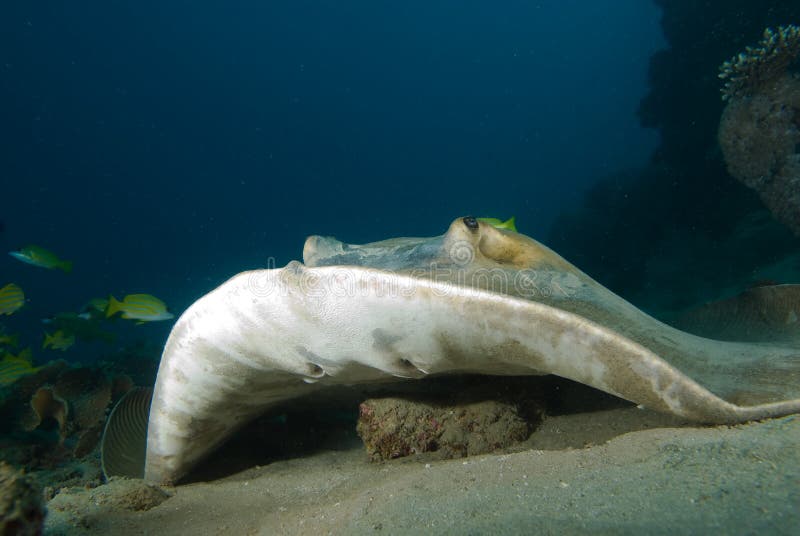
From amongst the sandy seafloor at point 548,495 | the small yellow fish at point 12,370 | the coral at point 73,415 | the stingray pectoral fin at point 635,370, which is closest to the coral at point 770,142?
the sandy seafloor at point 548,495

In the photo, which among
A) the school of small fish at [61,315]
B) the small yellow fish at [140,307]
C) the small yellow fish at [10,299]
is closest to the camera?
the school of small fish at [61,315]

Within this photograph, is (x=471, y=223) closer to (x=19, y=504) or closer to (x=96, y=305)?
(x=19, y=504)

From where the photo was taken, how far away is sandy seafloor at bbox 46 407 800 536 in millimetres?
1098

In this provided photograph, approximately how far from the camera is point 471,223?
1917 mm

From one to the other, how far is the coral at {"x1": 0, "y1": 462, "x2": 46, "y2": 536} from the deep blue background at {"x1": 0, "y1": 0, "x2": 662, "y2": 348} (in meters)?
47.9

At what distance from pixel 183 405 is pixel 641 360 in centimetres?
229

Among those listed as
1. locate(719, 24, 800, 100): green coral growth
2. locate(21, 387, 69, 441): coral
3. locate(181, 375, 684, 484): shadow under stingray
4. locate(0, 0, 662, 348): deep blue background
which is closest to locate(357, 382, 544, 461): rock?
locate(181, 375, 684, 484): shadow under stingray

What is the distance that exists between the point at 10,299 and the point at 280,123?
97685 millimetres

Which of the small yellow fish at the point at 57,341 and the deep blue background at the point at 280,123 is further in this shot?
the deep blue background at the point at 280,123

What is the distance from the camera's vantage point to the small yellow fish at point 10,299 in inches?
257

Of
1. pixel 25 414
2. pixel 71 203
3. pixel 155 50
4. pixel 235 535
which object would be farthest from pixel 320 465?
pixel 155 50

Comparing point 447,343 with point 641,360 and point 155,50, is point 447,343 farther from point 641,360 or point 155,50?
point 155,50

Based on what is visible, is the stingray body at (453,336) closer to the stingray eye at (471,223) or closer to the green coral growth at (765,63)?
the stingray eye at (471,223)

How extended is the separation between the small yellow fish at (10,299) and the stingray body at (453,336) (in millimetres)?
6712
